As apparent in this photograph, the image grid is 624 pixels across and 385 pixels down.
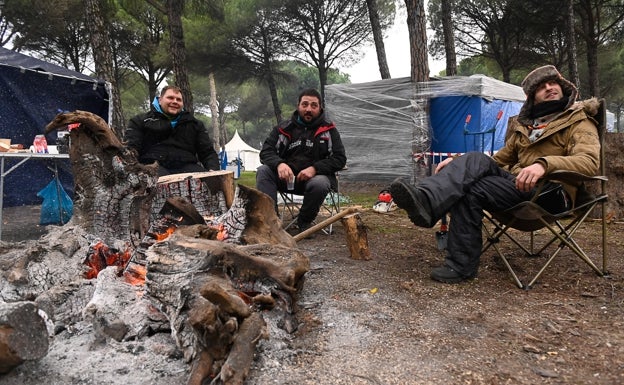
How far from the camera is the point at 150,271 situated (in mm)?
1806

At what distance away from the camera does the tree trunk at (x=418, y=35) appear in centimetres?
766

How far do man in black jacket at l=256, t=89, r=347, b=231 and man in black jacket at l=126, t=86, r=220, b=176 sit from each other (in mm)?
719

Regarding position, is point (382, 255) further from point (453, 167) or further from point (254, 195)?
point (254, 195)

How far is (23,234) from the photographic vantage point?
14.8ft

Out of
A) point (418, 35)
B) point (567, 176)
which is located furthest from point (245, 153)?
point (567, 176)

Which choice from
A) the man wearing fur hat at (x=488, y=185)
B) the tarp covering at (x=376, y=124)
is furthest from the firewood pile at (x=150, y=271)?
the tarp covering at (x=376, y=124)

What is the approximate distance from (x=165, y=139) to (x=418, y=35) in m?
5.59

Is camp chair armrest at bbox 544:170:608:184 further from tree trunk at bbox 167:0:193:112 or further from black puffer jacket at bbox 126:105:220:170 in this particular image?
tree trunk at bbox 167:0:193:112

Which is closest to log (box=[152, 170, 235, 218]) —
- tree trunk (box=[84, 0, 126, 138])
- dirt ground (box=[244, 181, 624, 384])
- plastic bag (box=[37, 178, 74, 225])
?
dirt ground (box=[244, 181, 624, 384])

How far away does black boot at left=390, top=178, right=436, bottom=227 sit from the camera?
2307 mm

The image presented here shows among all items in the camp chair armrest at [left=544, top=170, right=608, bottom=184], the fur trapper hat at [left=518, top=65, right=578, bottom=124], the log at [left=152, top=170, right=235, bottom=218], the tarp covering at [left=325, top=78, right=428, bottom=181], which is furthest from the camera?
the tarp covering at [left=325, top=78, right=428, bottom=181]

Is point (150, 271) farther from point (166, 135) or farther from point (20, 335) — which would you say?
point (166, 135)

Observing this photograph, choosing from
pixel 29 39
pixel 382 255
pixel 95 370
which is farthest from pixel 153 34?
pixel 95 370

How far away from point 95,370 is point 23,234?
3.78 metres
